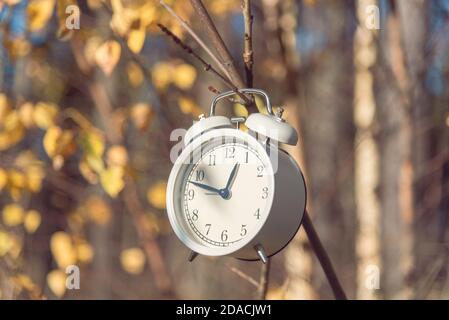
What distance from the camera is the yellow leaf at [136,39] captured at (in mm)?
1763

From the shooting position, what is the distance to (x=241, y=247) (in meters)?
1.05

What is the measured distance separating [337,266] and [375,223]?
1.29m

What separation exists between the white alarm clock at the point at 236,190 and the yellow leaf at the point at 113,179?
85cm

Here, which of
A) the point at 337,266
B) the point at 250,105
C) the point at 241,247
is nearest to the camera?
the point at 241,247

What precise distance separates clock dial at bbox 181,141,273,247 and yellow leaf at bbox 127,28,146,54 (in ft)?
2.34

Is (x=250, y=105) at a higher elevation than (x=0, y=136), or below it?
below

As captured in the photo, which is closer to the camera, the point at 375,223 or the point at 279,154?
the point at 279,154

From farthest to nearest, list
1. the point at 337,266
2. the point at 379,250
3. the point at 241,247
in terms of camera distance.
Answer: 1. the point at 337,266
2. the point at 379,250
3. the point at 241,247

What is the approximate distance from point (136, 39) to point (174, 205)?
768 millimetres

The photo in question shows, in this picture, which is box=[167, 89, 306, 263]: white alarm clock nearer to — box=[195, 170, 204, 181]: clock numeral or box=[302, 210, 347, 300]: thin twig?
box=[195, 170, 204, 181]: clock numeral

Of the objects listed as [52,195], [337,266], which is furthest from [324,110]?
[52,195]

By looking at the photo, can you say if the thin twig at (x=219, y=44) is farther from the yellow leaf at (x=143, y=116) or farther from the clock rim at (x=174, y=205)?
the yellow leaf at (x=143, y=116)

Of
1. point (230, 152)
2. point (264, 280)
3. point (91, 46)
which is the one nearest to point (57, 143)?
point (91, 46)

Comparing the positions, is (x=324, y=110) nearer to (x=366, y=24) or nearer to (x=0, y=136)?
(x=366, y=24)
